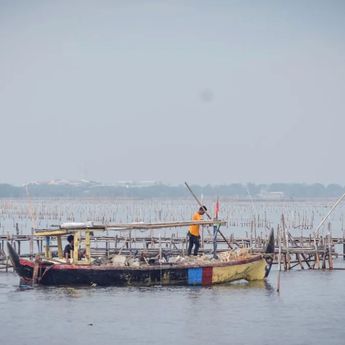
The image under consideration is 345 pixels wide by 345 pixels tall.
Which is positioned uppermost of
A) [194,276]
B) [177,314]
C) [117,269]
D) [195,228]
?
[195,228]

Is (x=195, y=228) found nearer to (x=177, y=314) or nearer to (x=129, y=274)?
(x=129, y=274)

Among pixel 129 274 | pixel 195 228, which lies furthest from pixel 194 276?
pixel 129 274

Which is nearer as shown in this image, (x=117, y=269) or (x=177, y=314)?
(x=177, y=314)

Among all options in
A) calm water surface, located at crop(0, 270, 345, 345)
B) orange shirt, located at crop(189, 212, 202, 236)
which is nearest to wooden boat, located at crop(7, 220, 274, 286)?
calm water surface, located at crop(0, 270, 345, 345)

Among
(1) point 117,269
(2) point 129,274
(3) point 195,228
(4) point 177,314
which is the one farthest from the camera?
(3) point 195,228

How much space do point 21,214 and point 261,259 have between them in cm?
7003

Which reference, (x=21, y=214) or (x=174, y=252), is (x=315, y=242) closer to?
(x=174, y=252)

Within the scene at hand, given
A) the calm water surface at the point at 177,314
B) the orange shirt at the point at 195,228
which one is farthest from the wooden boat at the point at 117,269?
the orange shirt at the point at 195,228

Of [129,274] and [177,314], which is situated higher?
[129,274]

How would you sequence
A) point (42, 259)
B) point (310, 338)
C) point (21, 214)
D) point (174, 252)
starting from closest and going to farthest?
point (310, 338) → point (42, 259) → point (174, 252) → point (21, 214)

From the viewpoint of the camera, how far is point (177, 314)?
29.8 m

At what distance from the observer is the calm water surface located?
26391 millimetres

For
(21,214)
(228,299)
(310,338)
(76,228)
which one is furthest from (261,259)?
(21,214)

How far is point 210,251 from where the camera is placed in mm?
40062
